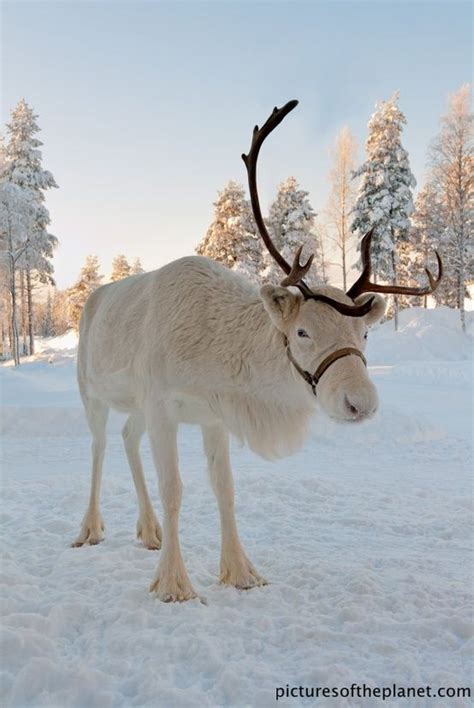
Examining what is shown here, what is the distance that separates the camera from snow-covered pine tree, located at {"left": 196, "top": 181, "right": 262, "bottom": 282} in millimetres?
27500

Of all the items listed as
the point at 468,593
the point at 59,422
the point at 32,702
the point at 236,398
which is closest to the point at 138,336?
the point at 236,398

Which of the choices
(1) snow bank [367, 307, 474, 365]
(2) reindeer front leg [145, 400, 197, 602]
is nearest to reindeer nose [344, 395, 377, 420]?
(2) reindeer front leg [145, 400, 197, 602]

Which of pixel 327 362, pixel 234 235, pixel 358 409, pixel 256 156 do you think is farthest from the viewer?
pixel 234 235

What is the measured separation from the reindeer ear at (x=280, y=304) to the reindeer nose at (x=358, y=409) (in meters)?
0.66

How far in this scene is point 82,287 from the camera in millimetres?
42500

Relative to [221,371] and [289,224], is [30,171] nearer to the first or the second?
[289,224]

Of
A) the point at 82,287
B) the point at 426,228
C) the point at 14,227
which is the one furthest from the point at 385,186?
the point at 82,287

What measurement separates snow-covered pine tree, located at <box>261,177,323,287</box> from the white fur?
2514 centimetres

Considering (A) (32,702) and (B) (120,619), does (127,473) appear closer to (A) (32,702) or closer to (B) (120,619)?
(B) (120,619)

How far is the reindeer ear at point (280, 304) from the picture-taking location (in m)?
3.08

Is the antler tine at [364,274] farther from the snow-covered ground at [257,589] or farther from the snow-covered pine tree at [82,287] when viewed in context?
the snow-covered pine tree at [82,287]

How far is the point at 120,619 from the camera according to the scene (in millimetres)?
3082

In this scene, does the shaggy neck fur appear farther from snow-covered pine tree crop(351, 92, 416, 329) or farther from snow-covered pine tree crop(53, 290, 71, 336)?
snow-covered pine tree crop(53, 290, 71, 336)

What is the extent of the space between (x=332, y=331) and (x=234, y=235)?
2550 centimetres
